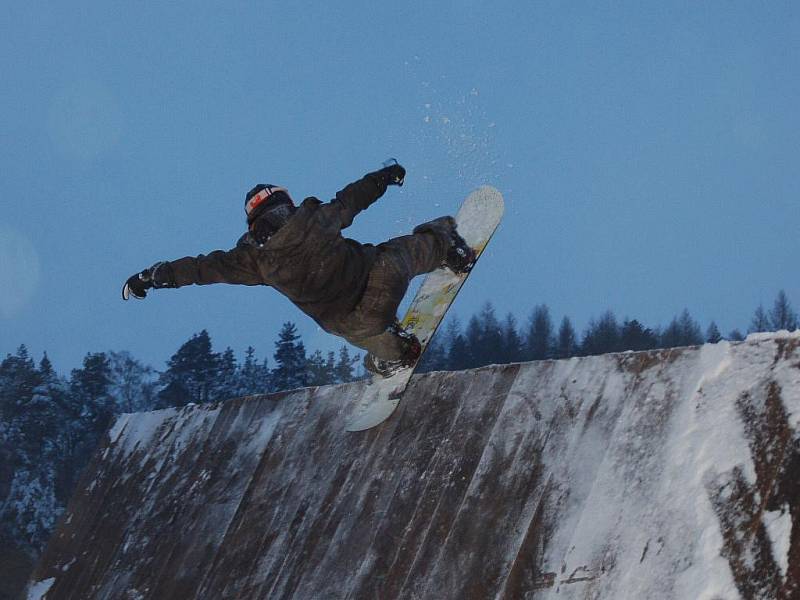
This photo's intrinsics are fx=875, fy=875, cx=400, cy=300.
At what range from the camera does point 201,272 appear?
5.68 m

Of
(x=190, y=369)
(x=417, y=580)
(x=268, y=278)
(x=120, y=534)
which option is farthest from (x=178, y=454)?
(x=190, y=369)

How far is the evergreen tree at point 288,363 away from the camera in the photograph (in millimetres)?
53062

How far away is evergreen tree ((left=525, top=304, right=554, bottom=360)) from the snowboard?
185 feet

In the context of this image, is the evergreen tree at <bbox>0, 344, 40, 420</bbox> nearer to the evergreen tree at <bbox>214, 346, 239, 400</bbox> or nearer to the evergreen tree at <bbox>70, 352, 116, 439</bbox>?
the evergreen tree at <bbox>70, 352, 116, 439</bbox>

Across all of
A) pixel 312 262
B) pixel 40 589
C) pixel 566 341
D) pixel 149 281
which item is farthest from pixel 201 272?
pixel 566 341

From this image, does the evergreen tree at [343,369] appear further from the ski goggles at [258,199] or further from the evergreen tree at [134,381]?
the ski goggles at [258,199]

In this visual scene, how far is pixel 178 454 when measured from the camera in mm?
7992

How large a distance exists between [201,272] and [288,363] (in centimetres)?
4840

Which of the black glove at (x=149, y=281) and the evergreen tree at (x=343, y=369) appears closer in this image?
the black glove at (x=149, y=281)

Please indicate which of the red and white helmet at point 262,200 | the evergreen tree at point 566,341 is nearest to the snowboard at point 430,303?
the red and white helmet at point 262,200

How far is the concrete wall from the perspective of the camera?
11.4ft

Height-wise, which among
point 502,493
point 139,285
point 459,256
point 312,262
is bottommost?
point 502,493

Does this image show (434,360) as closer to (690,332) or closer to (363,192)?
(690,332)

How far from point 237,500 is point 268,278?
2.20 meters
